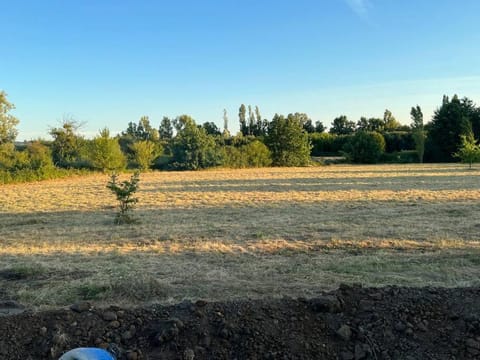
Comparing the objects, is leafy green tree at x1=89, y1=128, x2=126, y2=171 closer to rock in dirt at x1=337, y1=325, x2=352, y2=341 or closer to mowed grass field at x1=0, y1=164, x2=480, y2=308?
mowed grass field at x1=0, y1=164, x2=480, y2=308

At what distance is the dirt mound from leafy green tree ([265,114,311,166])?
135ft

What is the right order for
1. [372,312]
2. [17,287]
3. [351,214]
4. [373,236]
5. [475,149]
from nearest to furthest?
[372,312] → [17,287] → [373,236] → [351,214] → [475,149]

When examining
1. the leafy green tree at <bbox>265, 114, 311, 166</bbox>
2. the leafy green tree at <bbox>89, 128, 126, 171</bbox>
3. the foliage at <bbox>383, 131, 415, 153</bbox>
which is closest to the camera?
the leafy green tree at <bbox>89, 128, 126, 171</bbox>

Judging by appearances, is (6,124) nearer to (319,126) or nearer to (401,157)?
(401,157)

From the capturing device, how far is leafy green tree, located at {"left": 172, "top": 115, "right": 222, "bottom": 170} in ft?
126

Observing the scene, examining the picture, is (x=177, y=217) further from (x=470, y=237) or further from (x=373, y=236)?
(x=470, y=237)

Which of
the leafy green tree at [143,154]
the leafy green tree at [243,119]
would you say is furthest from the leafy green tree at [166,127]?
the leafy green tree at [143,154]

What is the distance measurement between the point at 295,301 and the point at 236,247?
3327 mm

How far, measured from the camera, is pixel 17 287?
4684 mm

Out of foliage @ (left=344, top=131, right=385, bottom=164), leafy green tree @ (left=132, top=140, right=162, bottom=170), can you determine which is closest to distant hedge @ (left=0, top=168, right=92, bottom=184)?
leafy green tree @ (left=132, top=140, right=162, bottom=170)

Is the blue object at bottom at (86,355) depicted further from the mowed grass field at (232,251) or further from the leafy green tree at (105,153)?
the leafy green tree at (105,153)

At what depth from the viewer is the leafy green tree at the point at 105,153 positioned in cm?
3175

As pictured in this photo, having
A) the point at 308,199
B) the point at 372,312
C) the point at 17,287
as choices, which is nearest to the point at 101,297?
the point at 17,287

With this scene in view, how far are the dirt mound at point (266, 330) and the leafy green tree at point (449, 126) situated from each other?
161 feet
